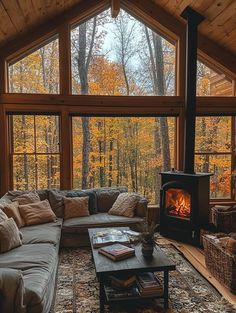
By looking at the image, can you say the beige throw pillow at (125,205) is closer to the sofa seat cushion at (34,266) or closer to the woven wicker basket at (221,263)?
the woven wicker basket at (221,263)

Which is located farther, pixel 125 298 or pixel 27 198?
pixel 27 198

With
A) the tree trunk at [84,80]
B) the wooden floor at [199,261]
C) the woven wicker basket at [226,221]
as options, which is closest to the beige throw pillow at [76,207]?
the tree trunk at [84,80]

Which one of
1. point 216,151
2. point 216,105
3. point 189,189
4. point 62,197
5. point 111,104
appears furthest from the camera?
point 216,151

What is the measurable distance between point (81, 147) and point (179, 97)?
2.13 meters

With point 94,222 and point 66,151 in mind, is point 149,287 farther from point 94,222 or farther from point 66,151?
point 66,151

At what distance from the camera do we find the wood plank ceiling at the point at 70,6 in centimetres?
397

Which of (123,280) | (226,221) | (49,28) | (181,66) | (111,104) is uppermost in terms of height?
(49,28)

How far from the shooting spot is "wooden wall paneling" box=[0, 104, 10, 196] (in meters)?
4.78

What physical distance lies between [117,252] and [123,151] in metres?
2.73

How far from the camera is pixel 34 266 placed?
2469 mm

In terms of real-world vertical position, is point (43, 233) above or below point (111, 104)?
A: below

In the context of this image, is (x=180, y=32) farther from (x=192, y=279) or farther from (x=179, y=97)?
(x=192, y=279)

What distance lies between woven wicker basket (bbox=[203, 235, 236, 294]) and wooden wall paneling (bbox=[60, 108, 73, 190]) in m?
2.69

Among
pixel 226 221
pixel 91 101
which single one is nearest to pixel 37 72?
pixel 91 101
